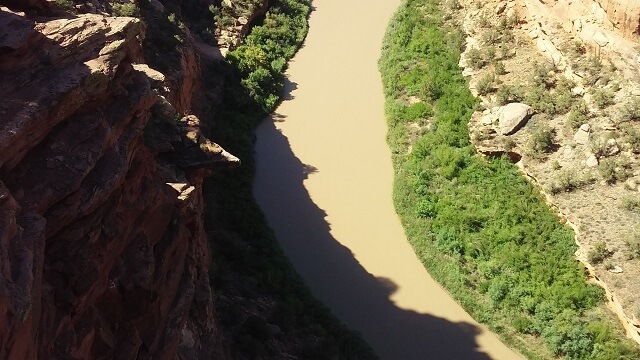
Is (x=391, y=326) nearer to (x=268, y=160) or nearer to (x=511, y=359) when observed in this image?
(x=511, y=359)

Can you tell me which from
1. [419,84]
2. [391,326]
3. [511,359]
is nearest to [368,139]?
[419,84]

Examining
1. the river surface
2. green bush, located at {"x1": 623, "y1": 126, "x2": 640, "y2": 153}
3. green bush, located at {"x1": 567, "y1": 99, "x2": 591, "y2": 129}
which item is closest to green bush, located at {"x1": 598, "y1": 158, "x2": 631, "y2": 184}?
green bush, located at {"x1": 623, "y1": 126, "x2": 640, "y2": 153}

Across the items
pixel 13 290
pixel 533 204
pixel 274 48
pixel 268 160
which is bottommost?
pixel 13 290

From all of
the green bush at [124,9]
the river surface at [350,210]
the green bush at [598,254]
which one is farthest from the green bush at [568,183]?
the green bush at [124,9]

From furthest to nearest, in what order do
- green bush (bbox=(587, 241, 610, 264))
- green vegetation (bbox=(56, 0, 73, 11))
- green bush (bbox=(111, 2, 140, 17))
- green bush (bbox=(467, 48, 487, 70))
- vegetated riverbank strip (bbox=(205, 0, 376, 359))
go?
green bush (bbox=(467, 48, 487, 70)), green bush (bbox=(111, 2, 140, 17)), green bush (bbox=(587, 241, 610, 264)), vegetated riverbank strip (bbox=(205, 0, 376, 359)), green vegetation (bbox=(56, 0, 73, 11))

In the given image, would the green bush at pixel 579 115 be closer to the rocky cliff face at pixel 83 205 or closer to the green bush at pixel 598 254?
the green bush at pixel 598 254

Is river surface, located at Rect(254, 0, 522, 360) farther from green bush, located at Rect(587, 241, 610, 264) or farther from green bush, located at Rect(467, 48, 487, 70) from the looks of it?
green bush, located at Rect(467, 48, 487, 70)

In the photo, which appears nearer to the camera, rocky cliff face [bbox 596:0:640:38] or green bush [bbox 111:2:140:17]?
rocky cliff face [bbox 596:0:640:38]
